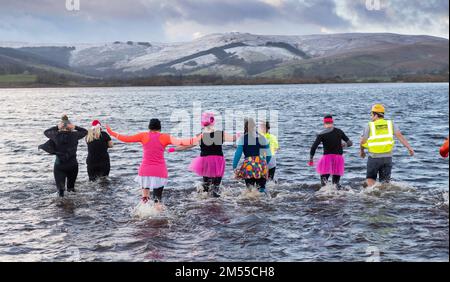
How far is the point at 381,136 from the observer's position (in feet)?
52.3

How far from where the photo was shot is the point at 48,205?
16172 mm

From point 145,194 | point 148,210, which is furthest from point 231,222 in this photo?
point 145,194

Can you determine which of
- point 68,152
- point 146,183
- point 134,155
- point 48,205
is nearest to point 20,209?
point 48,205

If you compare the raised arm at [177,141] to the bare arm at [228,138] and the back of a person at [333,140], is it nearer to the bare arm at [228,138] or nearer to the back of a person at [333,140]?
the bare arm at [228,138]

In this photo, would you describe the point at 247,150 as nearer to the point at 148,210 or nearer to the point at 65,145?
the point at 148,210

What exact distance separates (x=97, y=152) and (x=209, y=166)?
18.9 feet

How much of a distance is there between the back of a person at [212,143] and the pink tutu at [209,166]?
16cm

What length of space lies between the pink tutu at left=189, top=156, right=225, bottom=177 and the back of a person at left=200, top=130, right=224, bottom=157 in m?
0.16

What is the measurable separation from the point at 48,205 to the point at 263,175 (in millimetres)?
6946

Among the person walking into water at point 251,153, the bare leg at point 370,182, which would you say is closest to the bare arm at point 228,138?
the person walking into water at point 251,153

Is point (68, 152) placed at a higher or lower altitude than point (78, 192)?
higher

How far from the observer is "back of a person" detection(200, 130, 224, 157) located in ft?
50.9
